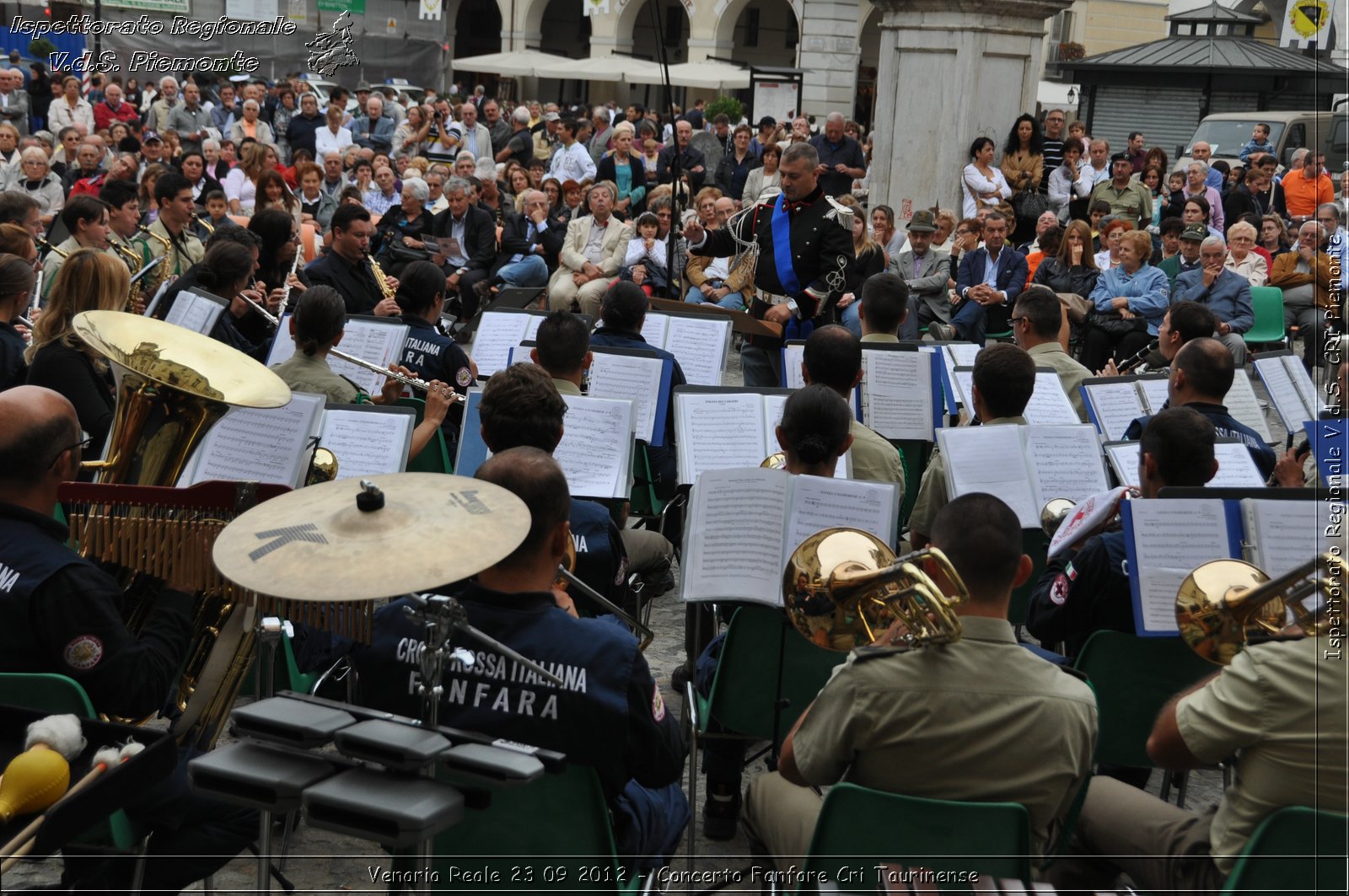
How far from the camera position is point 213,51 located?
2698cm

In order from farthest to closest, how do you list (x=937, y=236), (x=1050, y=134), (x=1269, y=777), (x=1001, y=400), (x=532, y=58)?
(x=532, y=58) < (x=1050, y=134) < (x=937, y=236) < (x=1001, y=400) < (x=1269, y=777)

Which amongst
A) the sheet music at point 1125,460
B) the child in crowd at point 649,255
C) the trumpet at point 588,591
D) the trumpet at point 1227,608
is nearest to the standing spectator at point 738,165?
the child in crowd at point 649,255

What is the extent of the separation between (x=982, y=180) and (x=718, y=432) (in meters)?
7.64

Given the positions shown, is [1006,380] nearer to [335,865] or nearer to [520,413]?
[520,413]

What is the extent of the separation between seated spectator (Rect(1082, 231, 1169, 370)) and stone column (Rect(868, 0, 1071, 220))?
224 cm

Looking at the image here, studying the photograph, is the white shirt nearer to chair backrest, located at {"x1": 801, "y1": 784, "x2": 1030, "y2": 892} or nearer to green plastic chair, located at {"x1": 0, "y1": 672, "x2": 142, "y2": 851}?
green plastic chair, located at {"x1": 0, "y1": 672, "x2": 142, "y2": 851}

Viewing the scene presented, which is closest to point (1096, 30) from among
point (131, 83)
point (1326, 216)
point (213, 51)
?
point (213, 51)

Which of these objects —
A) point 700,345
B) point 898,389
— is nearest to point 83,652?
point 898,389

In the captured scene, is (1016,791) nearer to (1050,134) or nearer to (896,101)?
(896,101)

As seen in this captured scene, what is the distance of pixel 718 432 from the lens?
16.7 feet

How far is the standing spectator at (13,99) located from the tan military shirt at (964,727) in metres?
17.0

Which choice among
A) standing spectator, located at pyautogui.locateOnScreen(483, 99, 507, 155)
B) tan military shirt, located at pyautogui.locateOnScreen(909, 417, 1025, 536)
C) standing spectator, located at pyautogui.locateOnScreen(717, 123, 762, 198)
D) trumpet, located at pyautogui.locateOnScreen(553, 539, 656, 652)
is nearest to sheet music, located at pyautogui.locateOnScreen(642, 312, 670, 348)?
tan military shirt, located at pyautogui.locateOnScreen(909, 417, 1025, 536)

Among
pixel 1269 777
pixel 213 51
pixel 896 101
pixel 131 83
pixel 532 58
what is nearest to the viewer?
pixel 1269 777

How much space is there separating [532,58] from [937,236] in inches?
1105
